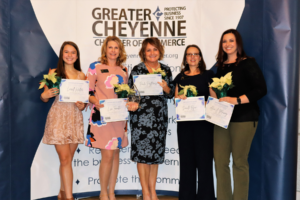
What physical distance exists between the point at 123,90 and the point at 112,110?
0.91 feet

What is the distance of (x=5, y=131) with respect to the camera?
9.63 feet

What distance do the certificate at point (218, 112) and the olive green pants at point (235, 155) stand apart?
149mm

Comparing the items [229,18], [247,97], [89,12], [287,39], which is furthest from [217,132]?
[89,12]

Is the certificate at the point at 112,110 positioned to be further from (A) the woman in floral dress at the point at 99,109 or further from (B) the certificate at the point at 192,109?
(B) the certificate at the point at 192,109

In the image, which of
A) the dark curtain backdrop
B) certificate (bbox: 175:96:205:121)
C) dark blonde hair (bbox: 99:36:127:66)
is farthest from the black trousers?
dark blonde hair (bbox: 99:36:127:66)

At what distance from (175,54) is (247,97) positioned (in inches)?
53.1

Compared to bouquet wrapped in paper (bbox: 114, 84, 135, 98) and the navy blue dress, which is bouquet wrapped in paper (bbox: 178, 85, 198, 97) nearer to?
the navy blue dress

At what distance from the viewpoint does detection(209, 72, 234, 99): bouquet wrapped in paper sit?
8.48 feet

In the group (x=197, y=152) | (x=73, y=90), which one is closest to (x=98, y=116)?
(x=73, y=90)

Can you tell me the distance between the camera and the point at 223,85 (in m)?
2.59

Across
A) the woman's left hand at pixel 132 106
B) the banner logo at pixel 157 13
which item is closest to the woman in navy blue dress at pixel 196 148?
the woman's left hand at pixel 132 106

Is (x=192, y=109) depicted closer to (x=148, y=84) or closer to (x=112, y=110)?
(x=148, y=84)

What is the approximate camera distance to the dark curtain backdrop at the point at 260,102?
2822mm

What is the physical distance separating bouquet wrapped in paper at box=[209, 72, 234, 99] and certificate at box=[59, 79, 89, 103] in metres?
1.51
